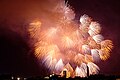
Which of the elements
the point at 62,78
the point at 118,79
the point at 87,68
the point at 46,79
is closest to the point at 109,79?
the point at 118,79

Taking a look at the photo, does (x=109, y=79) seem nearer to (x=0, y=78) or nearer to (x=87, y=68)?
(x=87, y=68)

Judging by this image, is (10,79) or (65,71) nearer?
(65,71)

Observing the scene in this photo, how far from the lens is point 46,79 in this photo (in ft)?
127

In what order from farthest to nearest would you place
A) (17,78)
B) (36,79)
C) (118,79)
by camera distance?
(17,78)
(36,79)
(118,79)

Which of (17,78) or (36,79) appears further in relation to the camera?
(17,78)

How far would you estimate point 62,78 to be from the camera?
38.5m

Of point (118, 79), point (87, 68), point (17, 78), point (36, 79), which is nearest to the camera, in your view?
point (87, 68)

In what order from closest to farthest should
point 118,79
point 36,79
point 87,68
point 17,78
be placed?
point 87,68
point 118,79
point 36,79
point 17,78

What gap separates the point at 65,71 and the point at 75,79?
283cm

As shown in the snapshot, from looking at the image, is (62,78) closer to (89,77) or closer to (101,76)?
(89,77)

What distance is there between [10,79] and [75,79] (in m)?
12.5

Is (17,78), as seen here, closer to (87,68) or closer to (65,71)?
(65,71)

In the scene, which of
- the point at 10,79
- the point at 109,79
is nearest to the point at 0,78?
the point at 10,79

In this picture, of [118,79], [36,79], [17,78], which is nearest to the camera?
[118,79]
